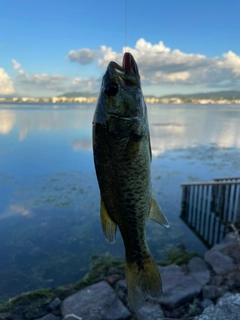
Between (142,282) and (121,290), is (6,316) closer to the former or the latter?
(121,290)

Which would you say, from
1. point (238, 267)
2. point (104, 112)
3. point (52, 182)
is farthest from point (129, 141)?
point (52, 182)

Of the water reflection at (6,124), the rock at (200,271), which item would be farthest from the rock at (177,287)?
the water reflection at (6,124)

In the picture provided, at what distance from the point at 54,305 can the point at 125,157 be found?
5.61 metres

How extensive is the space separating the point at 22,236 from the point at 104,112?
8930 mm

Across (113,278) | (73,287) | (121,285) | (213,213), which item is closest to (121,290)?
(121,285)

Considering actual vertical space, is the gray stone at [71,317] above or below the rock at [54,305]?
above

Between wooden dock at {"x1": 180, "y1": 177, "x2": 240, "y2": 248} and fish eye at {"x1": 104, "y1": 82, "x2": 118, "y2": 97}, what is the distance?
29.9 feet

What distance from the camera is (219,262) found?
300 inches

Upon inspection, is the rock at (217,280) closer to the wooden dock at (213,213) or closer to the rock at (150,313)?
the rock at (150,313)

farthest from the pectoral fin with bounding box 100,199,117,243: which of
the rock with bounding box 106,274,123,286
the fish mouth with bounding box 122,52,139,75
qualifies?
the rock with bounding box 106,274,123,286

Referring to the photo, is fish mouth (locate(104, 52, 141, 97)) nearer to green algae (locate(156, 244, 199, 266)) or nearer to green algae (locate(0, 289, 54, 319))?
green algae (locate(0, 289, 54, 319))

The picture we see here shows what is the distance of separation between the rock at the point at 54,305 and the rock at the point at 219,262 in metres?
4.00

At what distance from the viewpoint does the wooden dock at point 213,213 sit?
10230 mm

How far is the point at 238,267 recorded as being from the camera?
23.0 feet
